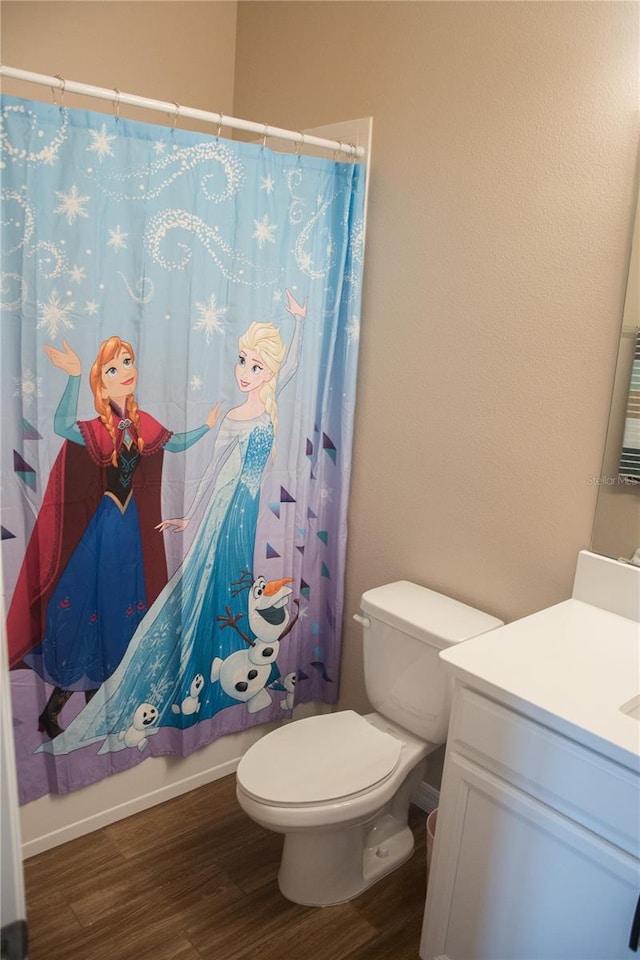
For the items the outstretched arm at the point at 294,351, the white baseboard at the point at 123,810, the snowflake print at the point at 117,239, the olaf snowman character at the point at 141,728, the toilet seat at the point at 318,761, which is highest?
the snowflake print at the point at 117,239

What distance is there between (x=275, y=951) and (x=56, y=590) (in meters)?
1.06

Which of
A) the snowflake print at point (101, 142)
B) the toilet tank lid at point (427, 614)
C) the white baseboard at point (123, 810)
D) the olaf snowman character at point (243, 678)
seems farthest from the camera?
the olaf snowman character at point (243, 678)

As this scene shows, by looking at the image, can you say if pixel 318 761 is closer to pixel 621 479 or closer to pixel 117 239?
pixel 621 479

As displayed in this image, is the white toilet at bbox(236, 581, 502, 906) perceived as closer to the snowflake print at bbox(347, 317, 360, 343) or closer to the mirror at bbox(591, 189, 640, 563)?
the mirror at bbox(591, 189, 640, 563)

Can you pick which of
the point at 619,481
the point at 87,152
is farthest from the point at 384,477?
the point at 87,152

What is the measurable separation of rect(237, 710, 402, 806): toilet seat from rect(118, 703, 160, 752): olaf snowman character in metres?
0.40

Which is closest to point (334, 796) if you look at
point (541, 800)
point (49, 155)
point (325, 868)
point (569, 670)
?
point (325, 868)

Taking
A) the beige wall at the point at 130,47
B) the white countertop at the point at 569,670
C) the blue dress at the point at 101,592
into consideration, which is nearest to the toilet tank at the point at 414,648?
the white countertop at the point at 569,670

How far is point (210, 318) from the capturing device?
2086 millimetres

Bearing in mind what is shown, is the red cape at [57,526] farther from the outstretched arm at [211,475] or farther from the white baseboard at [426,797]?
the white baseboard at [426,797]

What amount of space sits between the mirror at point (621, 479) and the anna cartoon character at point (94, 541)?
1074mm

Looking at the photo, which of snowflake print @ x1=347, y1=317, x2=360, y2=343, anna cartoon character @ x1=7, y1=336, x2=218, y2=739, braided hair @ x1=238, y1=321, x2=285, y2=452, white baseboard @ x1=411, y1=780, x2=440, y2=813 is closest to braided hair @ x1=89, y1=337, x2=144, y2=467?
anna cartoon character @ x1=7, y1=336, x2=218, y2=739

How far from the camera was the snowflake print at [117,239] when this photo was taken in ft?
6.14

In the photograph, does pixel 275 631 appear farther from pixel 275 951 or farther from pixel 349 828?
pixel 275 951
